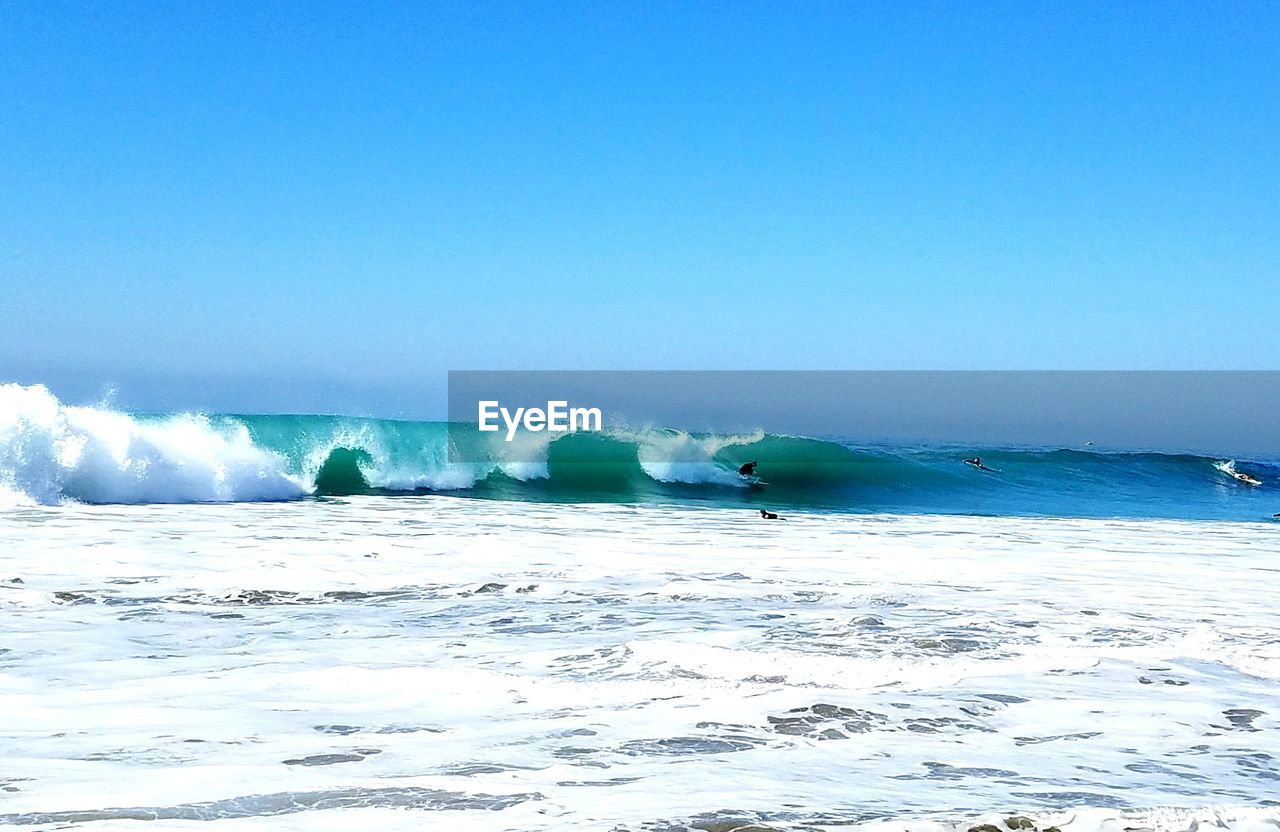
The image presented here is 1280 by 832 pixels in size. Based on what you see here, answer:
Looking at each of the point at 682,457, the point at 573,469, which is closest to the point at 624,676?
the point at 573,469

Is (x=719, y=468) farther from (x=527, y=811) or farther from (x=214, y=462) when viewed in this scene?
(x=527, y=811)

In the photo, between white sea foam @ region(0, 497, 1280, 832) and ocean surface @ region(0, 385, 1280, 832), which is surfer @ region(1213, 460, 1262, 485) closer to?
ocean surface @ region(0, 385, 1280, 832)

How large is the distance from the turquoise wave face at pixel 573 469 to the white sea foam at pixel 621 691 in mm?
7279

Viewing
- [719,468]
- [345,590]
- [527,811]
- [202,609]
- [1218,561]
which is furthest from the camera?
[719,468]

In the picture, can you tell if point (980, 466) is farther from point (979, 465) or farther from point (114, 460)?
point (114, 460)

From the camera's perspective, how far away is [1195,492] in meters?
26.7

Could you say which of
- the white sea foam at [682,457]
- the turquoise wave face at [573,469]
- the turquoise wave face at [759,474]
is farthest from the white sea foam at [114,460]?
the white sea foam at [682,457]

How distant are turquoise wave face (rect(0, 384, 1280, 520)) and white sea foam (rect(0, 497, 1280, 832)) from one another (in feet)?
23.9

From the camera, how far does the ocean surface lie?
11.1 feet

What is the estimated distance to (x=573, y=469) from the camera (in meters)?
25.0

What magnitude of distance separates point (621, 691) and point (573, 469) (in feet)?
66.2

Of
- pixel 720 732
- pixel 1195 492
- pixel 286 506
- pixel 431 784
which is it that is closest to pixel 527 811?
pixel 431 784

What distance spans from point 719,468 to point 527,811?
22.9 meters

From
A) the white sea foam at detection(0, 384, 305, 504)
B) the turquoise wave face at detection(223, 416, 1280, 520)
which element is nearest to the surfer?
the turquoise wave face at detection(223, 416, 1280, 520)
